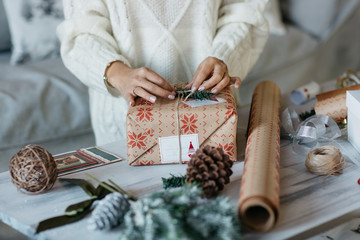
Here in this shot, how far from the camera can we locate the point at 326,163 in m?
0.82

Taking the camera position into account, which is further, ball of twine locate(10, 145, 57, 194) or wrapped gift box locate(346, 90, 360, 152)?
wrapped gift box locate(346, 90, 360, 152)

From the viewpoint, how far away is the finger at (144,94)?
0.89m

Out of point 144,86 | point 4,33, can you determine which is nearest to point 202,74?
point 144,86

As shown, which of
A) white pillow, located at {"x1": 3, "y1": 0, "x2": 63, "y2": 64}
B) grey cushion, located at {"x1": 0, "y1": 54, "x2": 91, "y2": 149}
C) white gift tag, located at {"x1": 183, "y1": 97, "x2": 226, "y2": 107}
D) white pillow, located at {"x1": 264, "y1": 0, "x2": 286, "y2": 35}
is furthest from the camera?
white pillow, located at {"x1": 264, "y1": 0, "x2": 286, "y2": 35}

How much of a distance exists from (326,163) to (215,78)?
282 millimetres

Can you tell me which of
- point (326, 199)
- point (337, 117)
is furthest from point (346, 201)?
point (337, 117)

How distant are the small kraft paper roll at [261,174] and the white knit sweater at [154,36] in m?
0.24

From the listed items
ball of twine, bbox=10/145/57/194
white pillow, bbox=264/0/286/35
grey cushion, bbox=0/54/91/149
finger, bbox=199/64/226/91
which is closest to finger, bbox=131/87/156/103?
finger, bbox=199/64/226/91

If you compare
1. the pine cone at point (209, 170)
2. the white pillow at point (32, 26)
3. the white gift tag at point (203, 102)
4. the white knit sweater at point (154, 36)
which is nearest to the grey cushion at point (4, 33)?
the white pillow at point (32, 26)

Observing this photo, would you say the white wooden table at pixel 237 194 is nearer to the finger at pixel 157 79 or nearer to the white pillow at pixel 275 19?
the finger at pixel 157 79

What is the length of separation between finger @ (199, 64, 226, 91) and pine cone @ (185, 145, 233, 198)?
20 cm

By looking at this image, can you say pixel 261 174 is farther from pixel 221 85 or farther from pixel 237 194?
pixel 221 85

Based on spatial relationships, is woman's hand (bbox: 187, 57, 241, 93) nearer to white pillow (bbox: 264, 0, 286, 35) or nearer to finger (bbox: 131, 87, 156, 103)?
finger (bbox: 131, 87, 156, 103)

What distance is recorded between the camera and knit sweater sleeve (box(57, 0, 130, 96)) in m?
1.05
